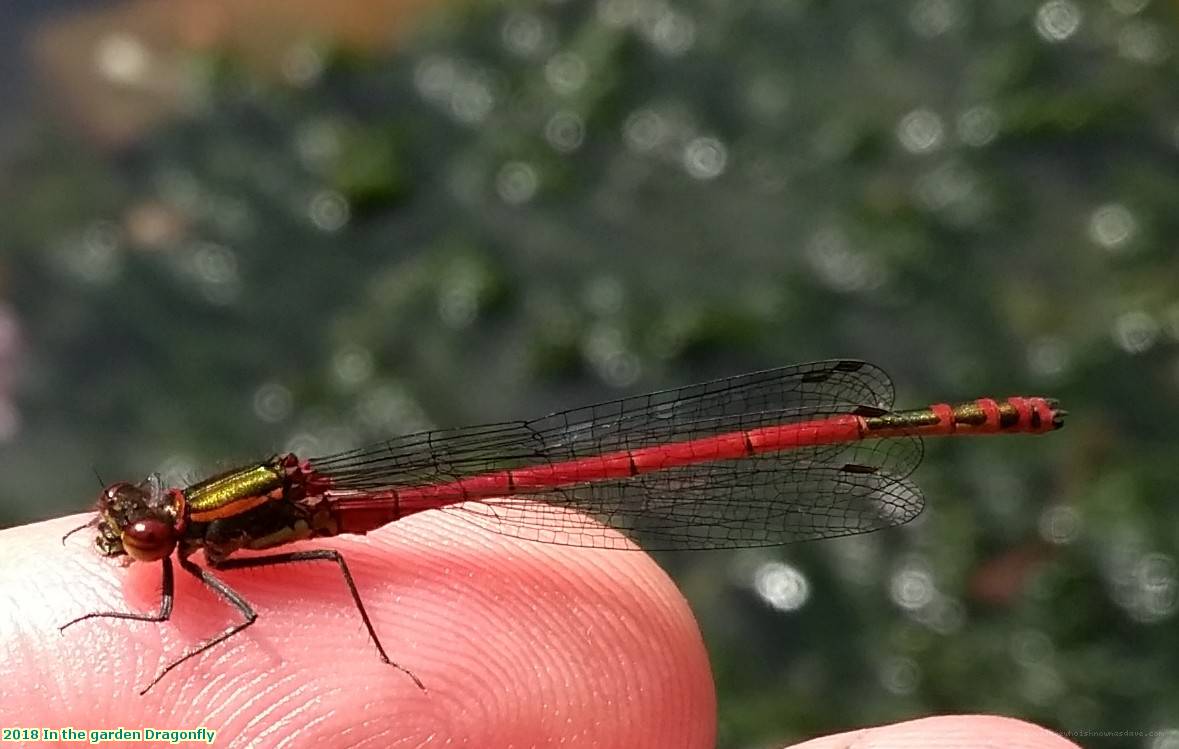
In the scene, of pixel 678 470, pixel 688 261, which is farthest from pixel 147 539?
pixel 688 261

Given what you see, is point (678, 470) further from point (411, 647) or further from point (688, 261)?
point (688, 261)

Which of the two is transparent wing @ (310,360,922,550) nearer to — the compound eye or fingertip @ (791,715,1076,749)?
the compound eye

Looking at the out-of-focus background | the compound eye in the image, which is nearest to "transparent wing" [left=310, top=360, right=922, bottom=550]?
the compound eye

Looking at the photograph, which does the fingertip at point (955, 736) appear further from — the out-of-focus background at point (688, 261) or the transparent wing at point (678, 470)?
→ the out-of-focus background at point (688, 261)

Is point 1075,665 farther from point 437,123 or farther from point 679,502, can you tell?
point 437,123

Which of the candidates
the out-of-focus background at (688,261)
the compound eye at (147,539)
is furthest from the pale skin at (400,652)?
the out-of-focus background at (688,261)

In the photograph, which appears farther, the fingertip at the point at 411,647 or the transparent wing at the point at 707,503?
the transparent wing at the point at 707,503
